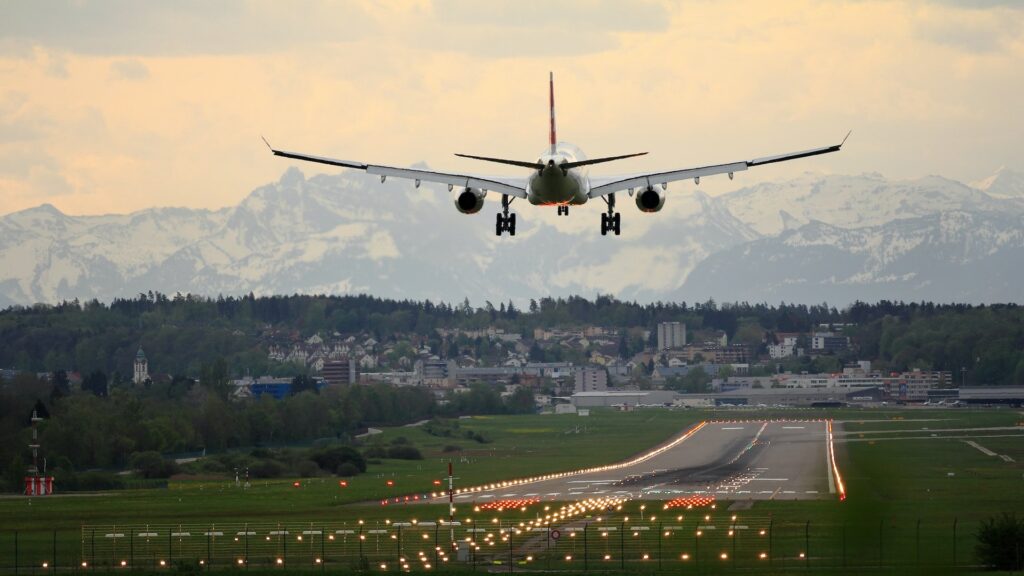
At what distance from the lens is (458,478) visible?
11881 cm

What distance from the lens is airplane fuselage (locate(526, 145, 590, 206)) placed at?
68250 millimetres

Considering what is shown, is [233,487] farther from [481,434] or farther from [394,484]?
[481,434]

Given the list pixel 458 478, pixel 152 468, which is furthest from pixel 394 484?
pixel 152 468

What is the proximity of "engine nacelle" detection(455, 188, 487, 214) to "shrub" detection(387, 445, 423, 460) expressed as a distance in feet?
246

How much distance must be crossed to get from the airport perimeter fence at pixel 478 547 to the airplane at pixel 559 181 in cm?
1373

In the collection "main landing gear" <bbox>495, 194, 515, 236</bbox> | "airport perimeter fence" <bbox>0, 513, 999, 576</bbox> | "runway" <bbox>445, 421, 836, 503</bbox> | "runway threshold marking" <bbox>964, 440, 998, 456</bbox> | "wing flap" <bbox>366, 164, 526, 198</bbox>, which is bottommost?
"airport perimeter fence" <bbox>0, 513, 999, 576</bbox>

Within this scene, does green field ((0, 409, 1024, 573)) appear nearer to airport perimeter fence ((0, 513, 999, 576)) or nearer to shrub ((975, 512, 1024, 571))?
airport perimeter fence ((0, 513, 999, 576))

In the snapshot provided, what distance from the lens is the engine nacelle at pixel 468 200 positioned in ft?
238

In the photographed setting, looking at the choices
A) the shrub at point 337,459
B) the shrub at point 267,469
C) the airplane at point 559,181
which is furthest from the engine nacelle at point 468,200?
the shrub at point 337,459

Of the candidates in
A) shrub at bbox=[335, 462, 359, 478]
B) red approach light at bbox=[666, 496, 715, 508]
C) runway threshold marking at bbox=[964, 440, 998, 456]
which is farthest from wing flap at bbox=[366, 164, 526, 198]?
runway threshold marking at bbox=[964, 440, 998, 456]

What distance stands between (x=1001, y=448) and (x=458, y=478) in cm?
4603

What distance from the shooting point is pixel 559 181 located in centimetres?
6831

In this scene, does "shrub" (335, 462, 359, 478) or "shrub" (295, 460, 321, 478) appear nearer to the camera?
"shrub" (295, 460, 321, 478)

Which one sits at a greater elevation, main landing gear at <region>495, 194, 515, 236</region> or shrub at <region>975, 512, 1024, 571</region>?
main landing gear at <region>495, 194, 515, 236</region>
